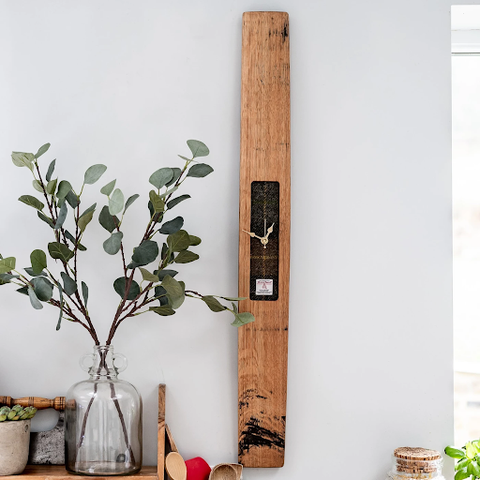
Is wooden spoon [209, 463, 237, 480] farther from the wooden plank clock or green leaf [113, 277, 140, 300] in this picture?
green leaf [113, 277, 140, 300]

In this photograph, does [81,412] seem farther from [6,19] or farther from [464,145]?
[464,145]

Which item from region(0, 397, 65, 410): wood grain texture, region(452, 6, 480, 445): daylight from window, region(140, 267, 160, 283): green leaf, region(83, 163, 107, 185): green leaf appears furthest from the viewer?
region(452, 6, 480, 445): daylight from window

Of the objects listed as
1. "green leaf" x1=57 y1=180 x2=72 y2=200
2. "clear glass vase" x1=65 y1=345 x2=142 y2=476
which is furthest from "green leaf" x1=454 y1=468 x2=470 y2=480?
"green leaf" x1=57 y1=180 x2=72 y2=200

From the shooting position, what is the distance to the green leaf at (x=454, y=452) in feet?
4.54

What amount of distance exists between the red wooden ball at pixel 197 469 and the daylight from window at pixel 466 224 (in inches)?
32.1

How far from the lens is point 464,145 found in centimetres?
164

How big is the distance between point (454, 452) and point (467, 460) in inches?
1.5

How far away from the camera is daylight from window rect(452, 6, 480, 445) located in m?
1.61

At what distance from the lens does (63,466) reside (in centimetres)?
137

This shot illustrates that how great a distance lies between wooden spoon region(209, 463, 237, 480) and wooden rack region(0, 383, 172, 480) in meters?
0.12

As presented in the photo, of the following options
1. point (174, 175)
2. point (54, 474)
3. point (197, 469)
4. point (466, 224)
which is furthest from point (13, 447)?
point (466, 224)

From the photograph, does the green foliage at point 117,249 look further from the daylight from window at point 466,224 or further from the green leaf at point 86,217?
the daylight from window at point 466,224

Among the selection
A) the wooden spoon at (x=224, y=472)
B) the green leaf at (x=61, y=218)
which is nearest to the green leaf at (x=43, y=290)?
the green leaf at (x=61, y=218)

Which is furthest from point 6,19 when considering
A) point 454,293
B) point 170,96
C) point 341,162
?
point 454,293
